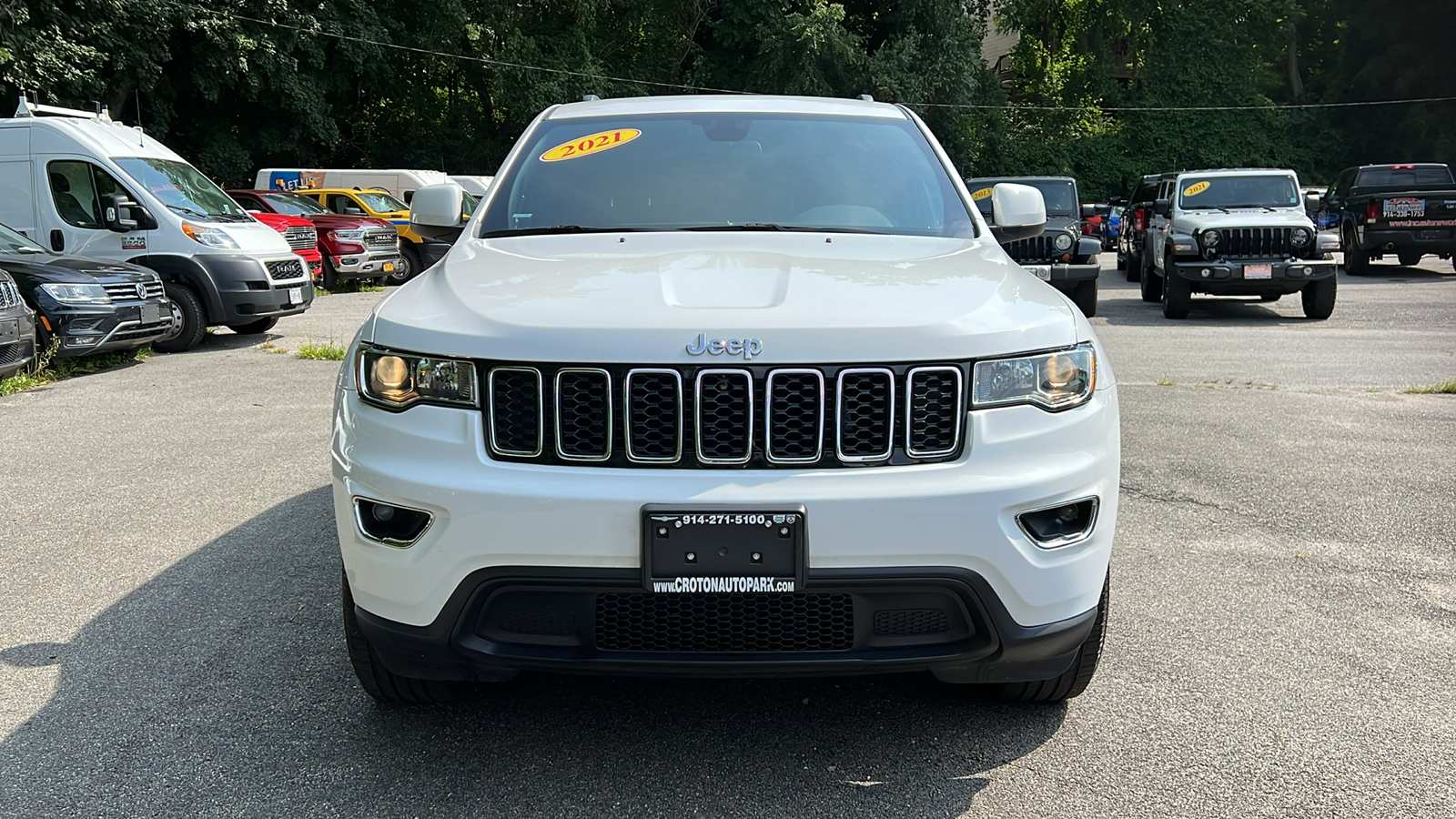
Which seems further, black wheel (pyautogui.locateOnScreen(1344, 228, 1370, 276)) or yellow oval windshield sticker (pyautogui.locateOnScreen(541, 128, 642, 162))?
black wheel (pyautogui.locateOnScreen(1344, 228, 1370, 276))

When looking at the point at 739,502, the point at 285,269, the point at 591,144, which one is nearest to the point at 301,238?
the point at 285,269

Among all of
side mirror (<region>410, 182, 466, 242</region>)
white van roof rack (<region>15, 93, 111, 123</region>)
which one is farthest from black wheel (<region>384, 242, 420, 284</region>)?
side mirror (<region>410, 182, 466, 242</region>)

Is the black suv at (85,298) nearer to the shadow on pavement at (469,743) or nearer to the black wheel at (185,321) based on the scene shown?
the black wheel at (185,321)

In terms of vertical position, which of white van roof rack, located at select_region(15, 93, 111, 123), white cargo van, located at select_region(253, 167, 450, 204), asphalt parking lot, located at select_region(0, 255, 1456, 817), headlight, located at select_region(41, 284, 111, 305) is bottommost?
white cargo van, located at select_region(253, 167, 450, 204)

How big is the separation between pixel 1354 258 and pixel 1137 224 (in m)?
4.91

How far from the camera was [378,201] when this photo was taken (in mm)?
22500

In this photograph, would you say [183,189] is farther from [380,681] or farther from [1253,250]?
[1253,250]

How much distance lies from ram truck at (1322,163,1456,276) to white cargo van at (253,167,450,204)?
708 inches

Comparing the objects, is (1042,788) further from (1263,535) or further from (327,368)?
(327,368)

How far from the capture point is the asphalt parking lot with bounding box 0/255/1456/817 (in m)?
2.81

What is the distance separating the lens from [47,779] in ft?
9.48

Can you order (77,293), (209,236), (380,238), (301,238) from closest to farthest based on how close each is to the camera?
(77,293)
(209,236)
(301,238)
(380,238)

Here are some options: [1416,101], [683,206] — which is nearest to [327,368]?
[683,206]

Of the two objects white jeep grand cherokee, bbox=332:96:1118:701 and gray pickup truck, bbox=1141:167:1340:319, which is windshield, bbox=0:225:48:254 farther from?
gray pickup truck, bbox=1141:167:1340:319
